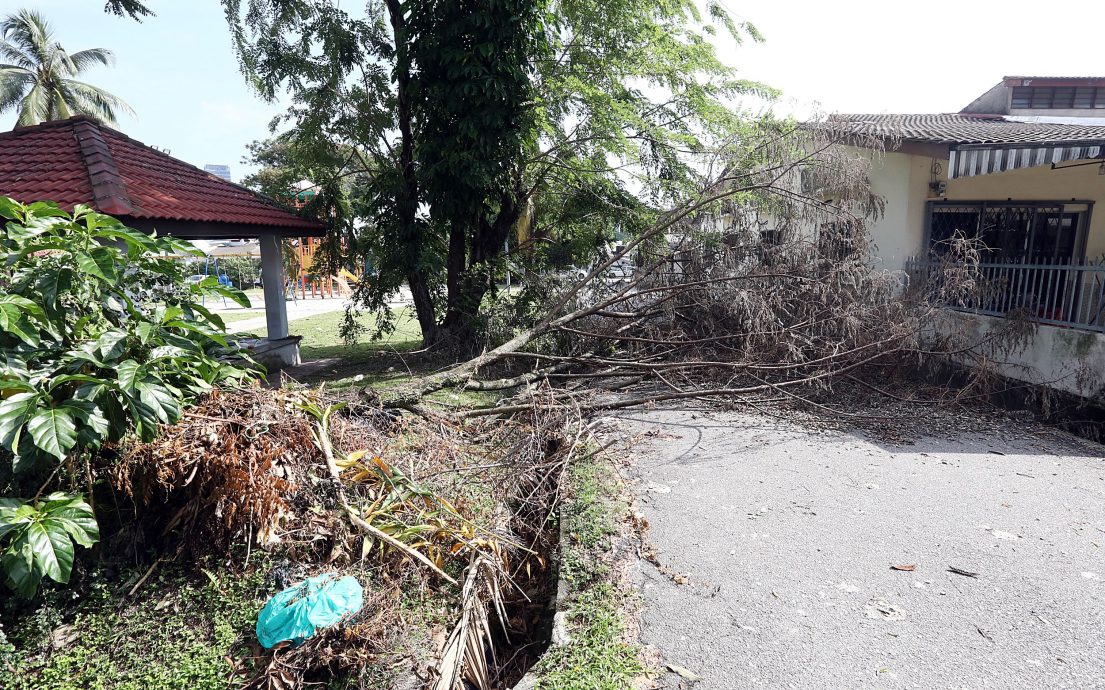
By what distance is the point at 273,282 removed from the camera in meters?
10.3

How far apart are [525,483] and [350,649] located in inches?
70.0

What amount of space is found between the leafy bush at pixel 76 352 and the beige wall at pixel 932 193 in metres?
9.18

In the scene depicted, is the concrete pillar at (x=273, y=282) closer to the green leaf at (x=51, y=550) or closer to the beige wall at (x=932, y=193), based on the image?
the green leaf at (x=51, y=550)

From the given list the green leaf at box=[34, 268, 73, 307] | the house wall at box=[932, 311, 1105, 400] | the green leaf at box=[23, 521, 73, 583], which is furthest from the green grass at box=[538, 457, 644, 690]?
the house wall at box=[932, 311, 1105, 400]

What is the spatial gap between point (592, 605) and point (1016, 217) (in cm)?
1109

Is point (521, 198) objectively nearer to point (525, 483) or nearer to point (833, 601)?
point (525, 483)

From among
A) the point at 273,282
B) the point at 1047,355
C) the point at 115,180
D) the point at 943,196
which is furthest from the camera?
the point at 273,282

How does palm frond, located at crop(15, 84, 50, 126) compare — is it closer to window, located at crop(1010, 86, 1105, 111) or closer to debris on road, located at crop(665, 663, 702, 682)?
debris on road, located at crop(665, 663, 702, 682)

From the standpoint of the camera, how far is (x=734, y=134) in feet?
27.2

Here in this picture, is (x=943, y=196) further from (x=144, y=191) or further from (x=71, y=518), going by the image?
(x=144, y=191)

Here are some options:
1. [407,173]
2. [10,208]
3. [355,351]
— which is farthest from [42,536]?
[355,351]

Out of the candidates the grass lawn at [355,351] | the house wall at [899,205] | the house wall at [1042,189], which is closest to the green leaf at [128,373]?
the grass lawn at [355,351]

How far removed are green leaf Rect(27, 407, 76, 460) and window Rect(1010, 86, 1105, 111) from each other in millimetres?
31030

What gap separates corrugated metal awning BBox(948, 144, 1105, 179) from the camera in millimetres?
7082
